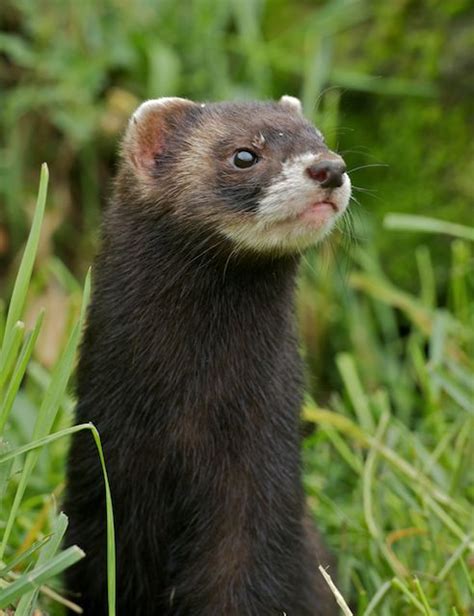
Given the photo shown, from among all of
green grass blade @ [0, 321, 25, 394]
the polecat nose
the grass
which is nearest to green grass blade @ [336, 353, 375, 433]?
the polecat nose

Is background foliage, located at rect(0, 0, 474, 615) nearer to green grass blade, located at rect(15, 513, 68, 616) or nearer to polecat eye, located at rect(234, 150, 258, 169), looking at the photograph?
polecat eye, located at rect(234, 150, 258, 169)

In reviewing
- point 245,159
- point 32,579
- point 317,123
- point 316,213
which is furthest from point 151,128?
point 317,123

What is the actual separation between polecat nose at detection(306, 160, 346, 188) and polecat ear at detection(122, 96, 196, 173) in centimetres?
65

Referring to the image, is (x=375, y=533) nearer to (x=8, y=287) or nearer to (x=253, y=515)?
(x=253, y=515)

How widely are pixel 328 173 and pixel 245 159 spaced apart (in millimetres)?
318

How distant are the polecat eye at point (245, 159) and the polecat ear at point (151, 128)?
354 mm

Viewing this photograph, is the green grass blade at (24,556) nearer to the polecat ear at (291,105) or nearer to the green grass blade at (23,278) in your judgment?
the green grass blade at (23,278)

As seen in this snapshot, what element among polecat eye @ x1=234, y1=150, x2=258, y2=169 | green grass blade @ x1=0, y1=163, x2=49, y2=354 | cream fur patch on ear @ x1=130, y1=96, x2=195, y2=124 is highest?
cream fur patch on ear @ x1=130, y1=96, x2=195, y2=124

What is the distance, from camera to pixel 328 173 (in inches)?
135

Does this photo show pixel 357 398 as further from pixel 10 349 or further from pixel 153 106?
pixel 10 349

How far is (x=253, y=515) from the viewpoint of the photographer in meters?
3.75

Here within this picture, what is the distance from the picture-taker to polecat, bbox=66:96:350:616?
12.1 feet

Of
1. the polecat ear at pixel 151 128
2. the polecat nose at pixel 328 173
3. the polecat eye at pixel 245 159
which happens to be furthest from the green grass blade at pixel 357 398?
the polecat nose at pixel 328 173

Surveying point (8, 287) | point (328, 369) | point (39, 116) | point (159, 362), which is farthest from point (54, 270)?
point (159, 362)
